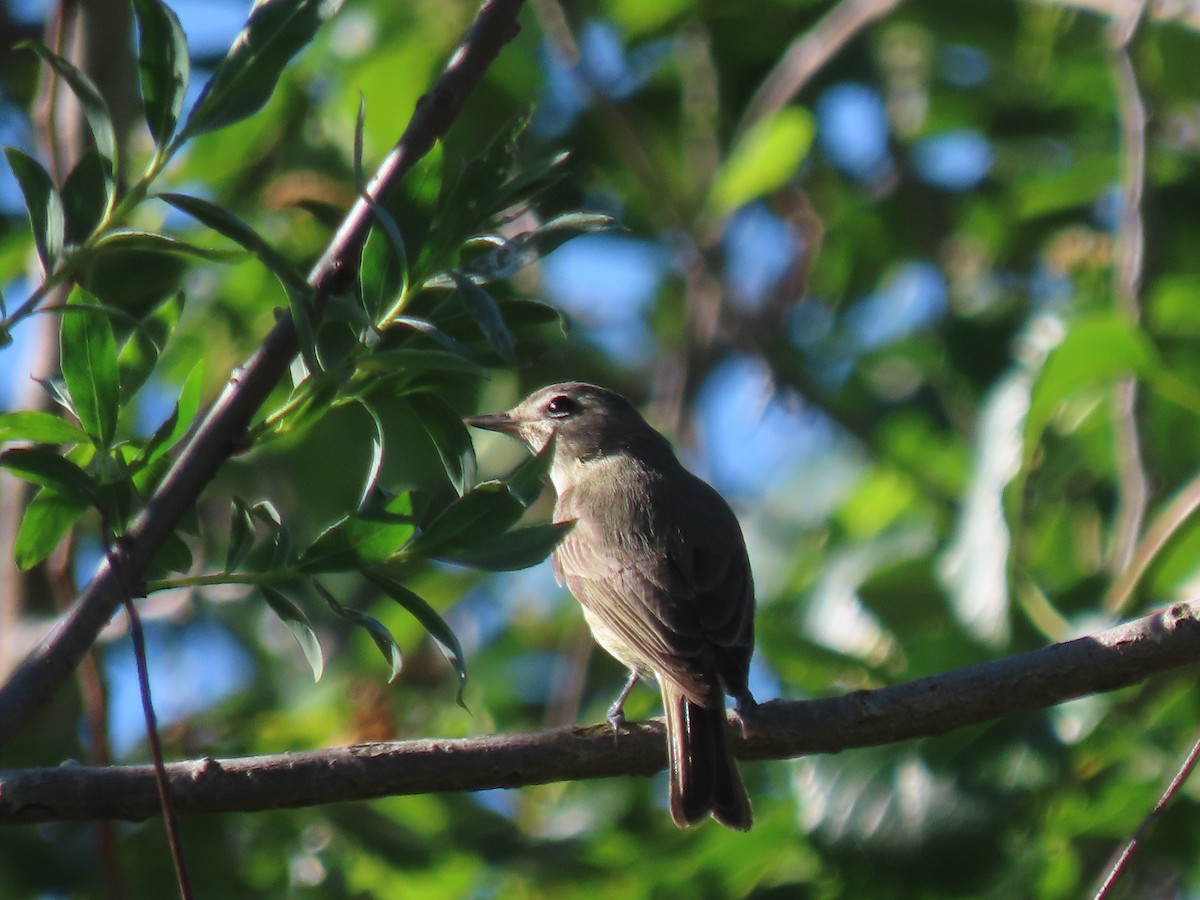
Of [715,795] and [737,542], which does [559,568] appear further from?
[715,795]

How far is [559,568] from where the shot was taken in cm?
527

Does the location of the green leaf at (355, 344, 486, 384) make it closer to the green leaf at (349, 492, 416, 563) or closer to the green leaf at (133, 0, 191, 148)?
the green leaf at (349, 492, 416, 563)

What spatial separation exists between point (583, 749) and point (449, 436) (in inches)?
27.3

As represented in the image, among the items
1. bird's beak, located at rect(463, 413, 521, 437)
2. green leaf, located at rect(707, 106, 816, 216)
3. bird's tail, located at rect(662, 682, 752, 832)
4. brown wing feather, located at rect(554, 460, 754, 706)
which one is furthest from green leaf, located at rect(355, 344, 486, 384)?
bird's beak, located at rect(463, 413, 521, 437)

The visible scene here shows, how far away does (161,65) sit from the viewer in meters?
2.54

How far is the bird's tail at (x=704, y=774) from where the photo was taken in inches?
150

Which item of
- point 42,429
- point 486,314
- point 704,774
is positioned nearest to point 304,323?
point 486,314

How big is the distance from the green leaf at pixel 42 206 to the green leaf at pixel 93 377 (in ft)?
0.33

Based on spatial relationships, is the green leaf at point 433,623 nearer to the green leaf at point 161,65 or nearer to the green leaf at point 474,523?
the green leaf at point 474,523

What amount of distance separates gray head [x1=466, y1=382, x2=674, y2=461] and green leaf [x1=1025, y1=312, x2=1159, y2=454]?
193 centimetres

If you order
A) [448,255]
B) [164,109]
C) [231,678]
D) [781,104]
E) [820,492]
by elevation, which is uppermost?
[164,109]

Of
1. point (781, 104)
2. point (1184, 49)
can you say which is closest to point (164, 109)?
point (781, 104)

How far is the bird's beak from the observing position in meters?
6.16

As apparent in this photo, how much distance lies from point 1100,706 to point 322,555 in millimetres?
2822
